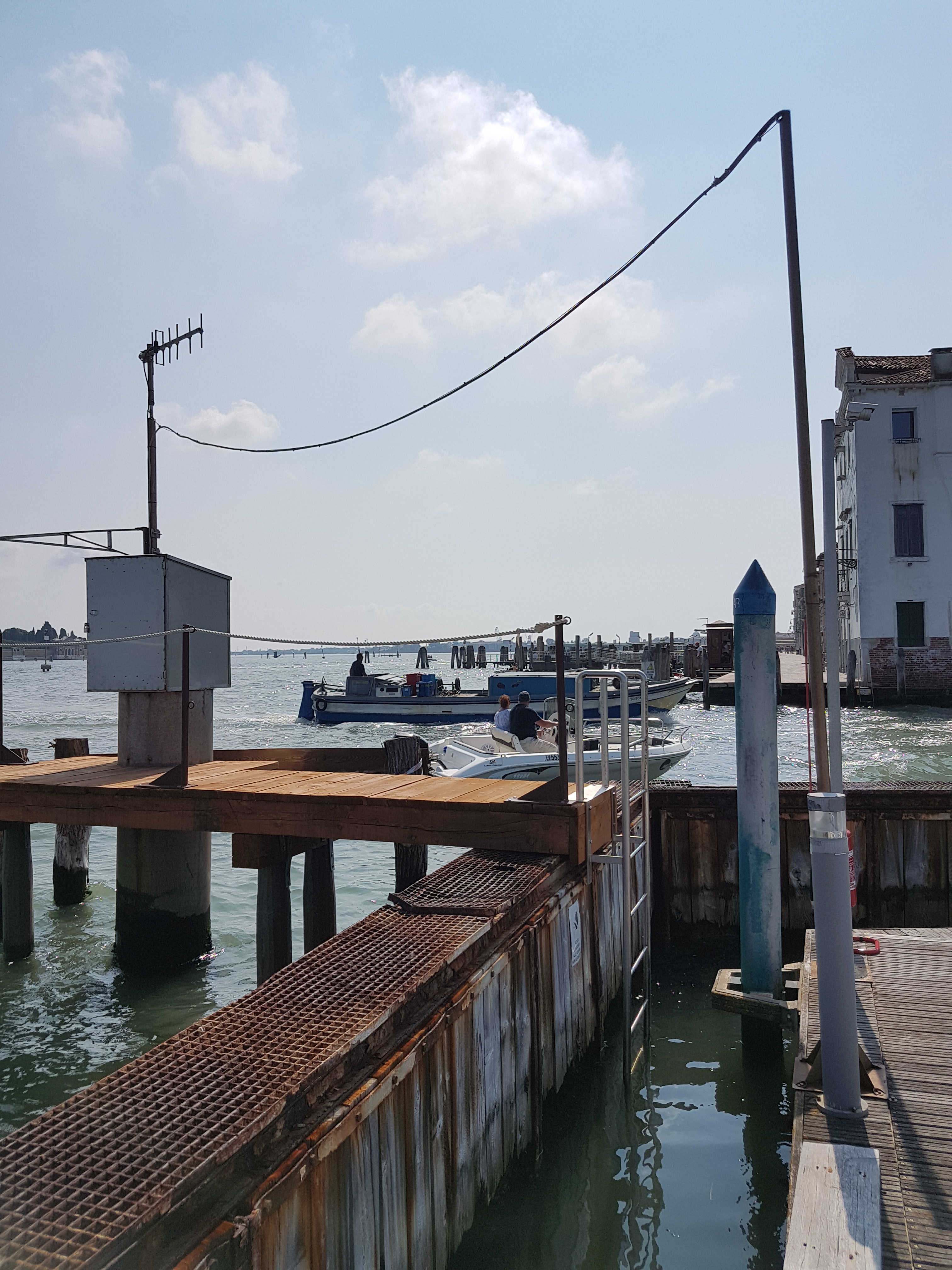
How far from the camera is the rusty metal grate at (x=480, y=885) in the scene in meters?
5.34

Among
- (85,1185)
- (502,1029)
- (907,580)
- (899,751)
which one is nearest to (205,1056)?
(85,1185)

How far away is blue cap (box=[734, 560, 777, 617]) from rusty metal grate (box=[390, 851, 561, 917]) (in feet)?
7.87

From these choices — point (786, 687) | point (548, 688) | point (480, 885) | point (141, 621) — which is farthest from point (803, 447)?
point (548, 688)

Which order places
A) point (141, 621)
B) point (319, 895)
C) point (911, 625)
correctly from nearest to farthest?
point (319, 895) < point (141, 621) < point (911, 625)

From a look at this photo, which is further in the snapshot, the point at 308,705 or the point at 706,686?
the point at 308,705

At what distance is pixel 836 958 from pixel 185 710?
558 centimetres

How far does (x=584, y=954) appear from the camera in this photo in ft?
22.8

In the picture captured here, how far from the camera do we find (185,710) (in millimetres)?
7859

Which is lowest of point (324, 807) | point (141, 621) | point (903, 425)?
point (324, 807)

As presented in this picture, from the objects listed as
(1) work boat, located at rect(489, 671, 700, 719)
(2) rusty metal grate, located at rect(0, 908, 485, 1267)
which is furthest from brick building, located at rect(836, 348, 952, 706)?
(2) rusty metal grate, located at rect(0, 908, 485, 1267)

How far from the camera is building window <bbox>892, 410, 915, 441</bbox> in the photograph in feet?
129

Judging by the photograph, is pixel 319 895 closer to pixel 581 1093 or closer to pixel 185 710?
pixel 185 710

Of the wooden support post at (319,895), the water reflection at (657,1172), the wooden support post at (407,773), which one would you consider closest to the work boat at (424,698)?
the wooden support post at (407,773)

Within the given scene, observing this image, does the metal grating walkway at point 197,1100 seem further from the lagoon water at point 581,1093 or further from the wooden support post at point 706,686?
the wooden support post at point 706,686
